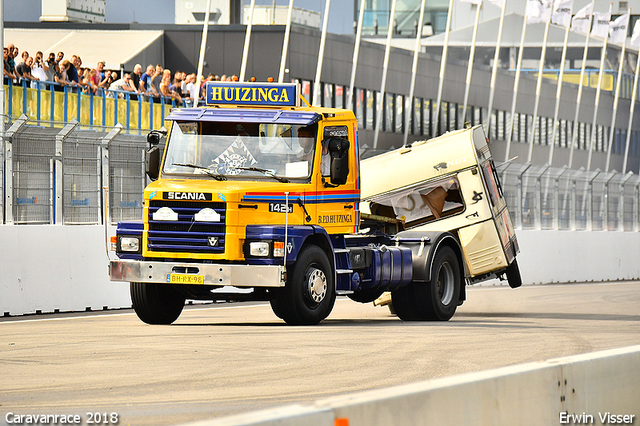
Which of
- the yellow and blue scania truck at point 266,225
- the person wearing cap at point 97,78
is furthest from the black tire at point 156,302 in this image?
the person wearing cap at point 97,78

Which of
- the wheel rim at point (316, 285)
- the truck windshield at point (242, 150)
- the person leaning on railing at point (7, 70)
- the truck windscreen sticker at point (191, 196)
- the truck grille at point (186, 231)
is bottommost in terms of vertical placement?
the wheel rim at point (316, 285)

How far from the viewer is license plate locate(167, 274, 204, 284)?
1341 centimetres

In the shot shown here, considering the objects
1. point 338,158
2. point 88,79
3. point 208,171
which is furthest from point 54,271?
point 88,79

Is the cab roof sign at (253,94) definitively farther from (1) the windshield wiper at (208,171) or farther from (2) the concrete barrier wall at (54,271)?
(2) the concrete barrier wall at (54,271)

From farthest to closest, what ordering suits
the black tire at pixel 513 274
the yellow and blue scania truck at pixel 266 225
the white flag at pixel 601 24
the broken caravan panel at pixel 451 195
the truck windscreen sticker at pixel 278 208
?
the white flag at pixel 601 24 < the black tire at pixel 513 274 < the broken caravan panel at pixel 451 195 < the truck windscreen sticker at pixel 278 208 < the yellow and blue scania truck at pixel 266 225

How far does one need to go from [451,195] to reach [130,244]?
17.3 ft

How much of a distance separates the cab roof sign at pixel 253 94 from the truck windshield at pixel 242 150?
0.77 metres

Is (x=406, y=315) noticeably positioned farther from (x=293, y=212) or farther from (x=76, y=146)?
(x=76, y=146)

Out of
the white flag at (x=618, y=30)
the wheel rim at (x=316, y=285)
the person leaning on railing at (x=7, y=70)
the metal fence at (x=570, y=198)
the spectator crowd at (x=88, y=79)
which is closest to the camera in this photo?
the wheel rim at (x=316, y=285)

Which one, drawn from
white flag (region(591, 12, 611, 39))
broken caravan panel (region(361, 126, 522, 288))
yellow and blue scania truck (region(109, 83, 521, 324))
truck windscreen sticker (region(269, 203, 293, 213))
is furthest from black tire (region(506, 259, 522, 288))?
white flag (region(591, 12, 611, 39))

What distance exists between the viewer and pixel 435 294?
16125 millimetres

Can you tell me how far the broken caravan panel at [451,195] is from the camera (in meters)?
17.1

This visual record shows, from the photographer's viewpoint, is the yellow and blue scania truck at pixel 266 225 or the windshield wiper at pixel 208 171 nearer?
the yellow and blue scania truck at pixel 266 225

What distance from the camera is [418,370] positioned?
983cm
